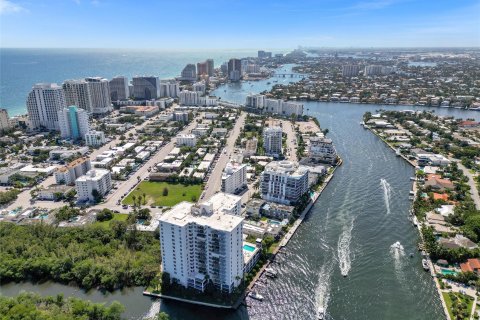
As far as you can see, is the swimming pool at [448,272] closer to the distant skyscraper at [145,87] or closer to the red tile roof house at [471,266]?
the red tile roof house at [471,266]

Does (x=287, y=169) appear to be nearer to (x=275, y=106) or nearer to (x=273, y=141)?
(x=273, y=141)

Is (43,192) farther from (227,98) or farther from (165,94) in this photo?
(227,98)

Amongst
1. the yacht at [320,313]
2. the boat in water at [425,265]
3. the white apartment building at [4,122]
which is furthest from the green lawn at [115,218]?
the white apartment building at [4,122]

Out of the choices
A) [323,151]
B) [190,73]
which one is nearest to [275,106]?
[323,151]

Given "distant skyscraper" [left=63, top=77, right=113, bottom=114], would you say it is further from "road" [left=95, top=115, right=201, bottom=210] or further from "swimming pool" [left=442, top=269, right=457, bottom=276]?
"swimming pool" [left=442, top=269, right=457, bottom=276]

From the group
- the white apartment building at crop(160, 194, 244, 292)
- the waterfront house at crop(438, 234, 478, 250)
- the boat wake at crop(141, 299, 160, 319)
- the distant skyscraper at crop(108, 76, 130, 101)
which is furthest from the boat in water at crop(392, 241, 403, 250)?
the distant skyscraper at crop(108, 76, 130, 101)

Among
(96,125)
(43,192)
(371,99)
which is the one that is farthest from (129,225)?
(371,99)
